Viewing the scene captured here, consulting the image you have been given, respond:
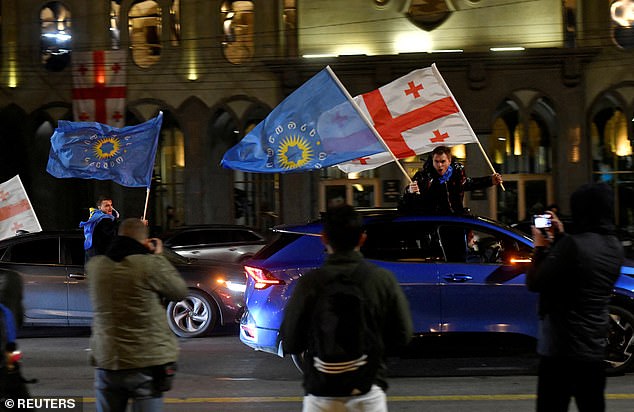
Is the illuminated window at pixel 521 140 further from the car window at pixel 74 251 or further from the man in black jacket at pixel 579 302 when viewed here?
the man in black jacket at pixel 579 302

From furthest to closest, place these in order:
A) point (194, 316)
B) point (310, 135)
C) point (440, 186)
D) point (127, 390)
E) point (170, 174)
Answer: point (170, 174) < point (194, 316) < point (310, 135) < point (440, 186) < point (127, 390)

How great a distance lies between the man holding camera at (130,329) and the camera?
543 cm

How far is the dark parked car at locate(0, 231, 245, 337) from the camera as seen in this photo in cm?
1264

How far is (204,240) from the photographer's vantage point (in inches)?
750

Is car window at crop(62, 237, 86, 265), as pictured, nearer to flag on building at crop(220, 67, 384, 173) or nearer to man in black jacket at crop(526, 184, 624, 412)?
flag on building at crop(220, 67, 384, 173)

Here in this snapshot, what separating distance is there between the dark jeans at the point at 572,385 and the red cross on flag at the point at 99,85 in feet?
74.2

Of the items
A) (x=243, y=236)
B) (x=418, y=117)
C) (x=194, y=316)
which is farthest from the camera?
(x=243, y=236)

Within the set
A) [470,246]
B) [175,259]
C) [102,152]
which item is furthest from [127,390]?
[102,152]

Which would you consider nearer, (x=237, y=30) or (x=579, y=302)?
(x=579, y=302)

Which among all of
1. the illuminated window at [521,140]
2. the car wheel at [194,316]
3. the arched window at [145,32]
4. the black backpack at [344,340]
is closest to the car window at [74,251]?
the car wheel at [194,316]

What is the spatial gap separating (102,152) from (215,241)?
19.1 ft

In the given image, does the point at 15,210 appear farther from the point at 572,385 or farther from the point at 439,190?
the point at 572,385

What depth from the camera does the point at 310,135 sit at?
35.8 feet

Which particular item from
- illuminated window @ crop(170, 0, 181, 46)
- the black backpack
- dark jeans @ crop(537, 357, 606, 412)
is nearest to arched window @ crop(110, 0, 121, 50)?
illuminated window @ crop(170, 0, 181, 46)
